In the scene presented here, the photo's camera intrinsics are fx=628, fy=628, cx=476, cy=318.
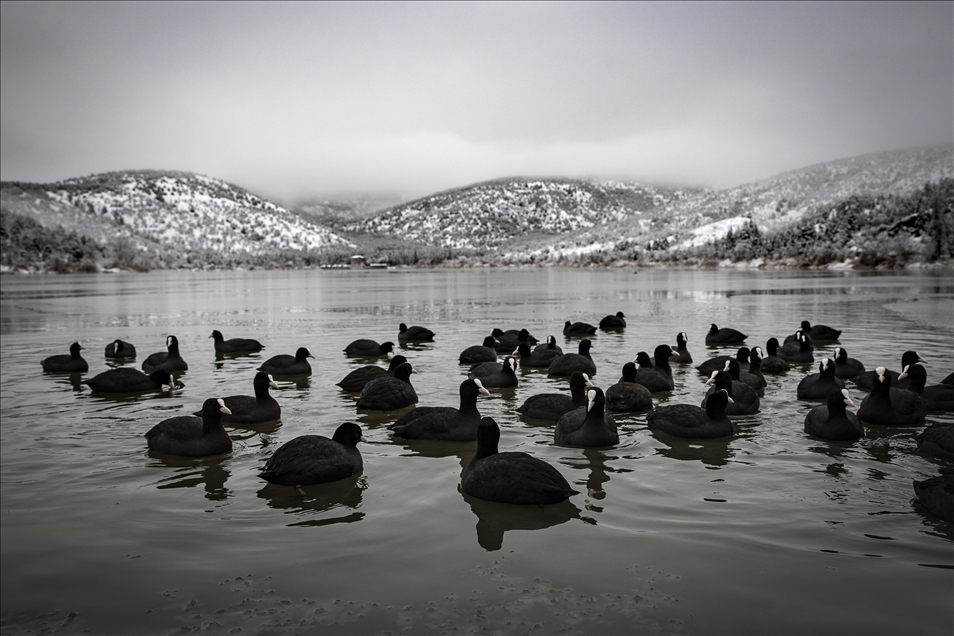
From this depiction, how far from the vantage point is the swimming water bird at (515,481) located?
7430 millimetres

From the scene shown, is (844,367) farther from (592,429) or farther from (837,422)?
(592,429)

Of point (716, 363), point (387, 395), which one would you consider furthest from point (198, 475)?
point (716, 363)

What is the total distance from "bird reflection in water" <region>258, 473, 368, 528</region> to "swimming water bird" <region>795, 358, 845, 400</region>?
30.0 feet

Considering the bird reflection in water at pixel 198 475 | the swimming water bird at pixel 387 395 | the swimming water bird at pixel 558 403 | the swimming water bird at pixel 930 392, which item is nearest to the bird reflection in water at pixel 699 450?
the swimming water bird at pixel 558 403

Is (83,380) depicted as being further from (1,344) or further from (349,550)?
(349,550)

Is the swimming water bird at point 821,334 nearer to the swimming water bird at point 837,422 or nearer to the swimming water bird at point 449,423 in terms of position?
the swimming water bird at point 837,422

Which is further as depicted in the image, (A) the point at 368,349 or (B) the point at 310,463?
(A) the point at 368,349

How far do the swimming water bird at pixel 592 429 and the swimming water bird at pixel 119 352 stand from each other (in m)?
15.1

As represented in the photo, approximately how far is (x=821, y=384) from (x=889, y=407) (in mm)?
1683

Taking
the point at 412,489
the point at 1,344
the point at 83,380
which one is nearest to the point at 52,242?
the point at 1,344

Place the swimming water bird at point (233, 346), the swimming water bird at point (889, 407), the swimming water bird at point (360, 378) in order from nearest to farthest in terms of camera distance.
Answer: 1. the swimming water bird at point (889, 407)
2. the swimming water bird at point (360, 378)
3. the swimming water bird at point (233, 346)

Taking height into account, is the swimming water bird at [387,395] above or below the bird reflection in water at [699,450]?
above

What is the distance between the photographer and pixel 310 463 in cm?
819

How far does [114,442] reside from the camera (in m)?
10.2
